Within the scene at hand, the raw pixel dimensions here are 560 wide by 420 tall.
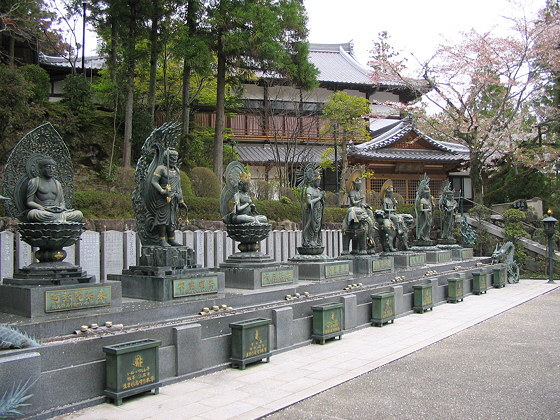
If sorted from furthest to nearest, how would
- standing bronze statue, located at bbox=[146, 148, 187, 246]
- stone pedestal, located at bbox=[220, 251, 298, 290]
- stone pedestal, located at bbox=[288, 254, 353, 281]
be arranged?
stone pedestal, located at bbox=[288, 254, 353, 281], stone pedestal, located at bbox=[220, 251, 298, 290], standing bronze statue, located at bbox=[146, 148, 187, 246]

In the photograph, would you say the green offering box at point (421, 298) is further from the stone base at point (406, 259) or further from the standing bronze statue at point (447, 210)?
the standing bronze statue at point (447, 210)

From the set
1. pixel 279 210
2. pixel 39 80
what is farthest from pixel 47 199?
pixel 39 80

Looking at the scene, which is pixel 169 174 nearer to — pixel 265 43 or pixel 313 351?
pixel 313 351

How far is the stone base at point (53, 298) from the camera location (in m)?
5.67

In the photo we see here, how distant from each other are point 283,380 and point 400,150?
2318 cm

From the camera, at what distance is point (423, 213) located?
15.9 metres

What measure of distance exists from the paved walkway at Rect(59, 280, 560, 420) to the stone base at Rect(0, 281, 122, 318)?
1434 millimetres

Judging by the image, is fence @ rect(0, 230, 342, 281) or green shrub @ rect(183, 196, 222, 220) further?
green shrub @ rect(183, 196, 222, 220)

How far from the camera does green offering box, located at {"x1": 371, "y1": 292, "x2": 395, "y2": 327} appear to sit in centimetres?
948

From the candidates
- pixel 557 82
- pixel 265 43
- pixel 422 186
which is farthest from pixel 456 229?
pixel 265 43

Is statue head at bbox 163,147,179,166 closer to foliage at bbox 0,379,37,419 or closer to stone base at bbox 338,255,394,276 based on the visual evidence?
foliage at bbox 0,379,37,419

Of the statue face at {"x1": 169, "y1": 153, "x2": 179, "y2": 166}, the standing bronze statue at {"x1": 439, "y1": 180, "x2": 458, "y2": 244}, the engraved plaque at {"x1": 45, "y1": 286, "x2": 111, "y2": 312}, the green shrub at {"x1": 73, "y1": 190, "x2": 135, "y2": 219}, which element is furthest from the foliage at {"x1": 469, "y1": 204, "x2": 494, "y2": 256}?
the engraved plaque at {"x1": 45, "y1": 286, "x2": 111, "y2": 312}

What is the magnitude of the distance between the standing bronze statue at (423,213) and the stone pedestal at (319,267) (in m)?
6.09

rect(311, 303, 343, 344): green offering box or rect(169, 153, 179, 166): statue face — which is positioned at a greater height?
rect(169, 153, 179, 166): statue face
